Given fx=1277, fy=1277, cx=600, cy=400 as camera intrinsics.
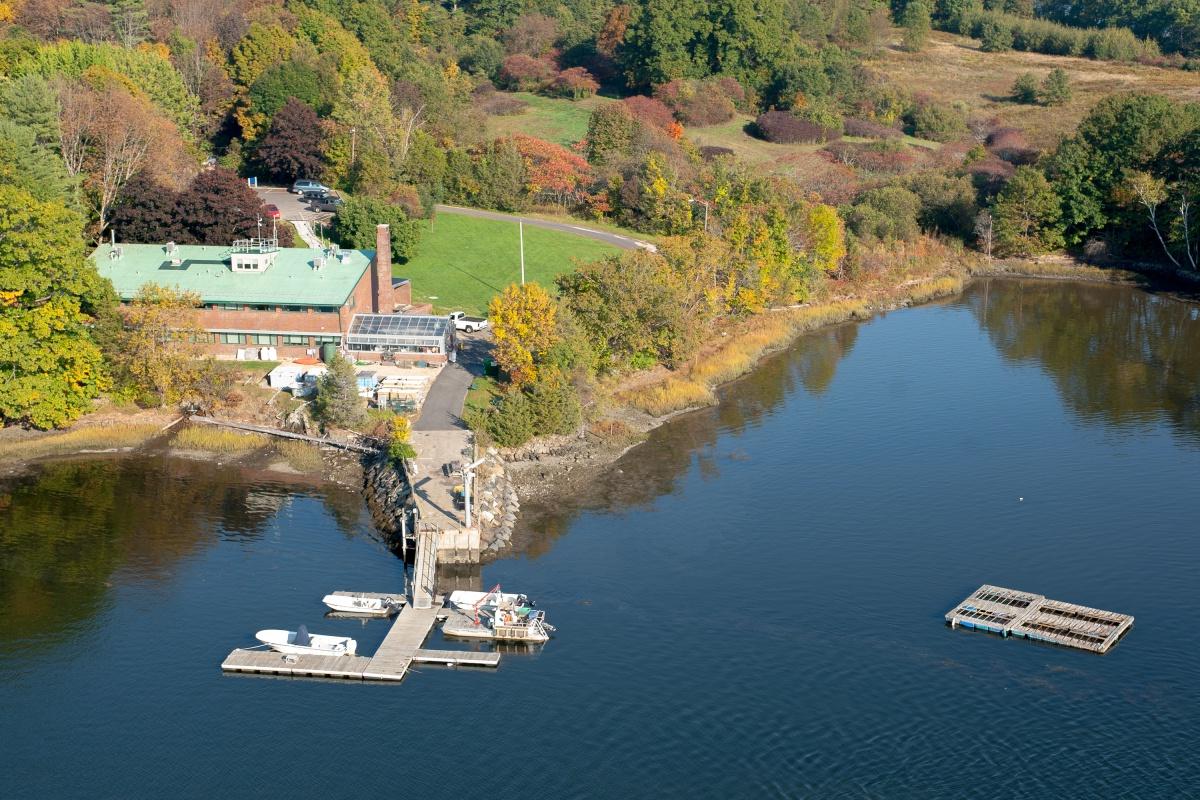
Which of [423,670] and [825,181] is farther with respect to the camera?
[825,181]

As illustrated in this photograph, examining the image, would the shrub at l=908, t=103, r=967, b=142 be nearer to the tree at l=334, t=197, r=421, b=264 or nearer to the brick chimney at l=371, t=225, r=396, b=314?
the tree at l=334, t=197, r=421, b=264

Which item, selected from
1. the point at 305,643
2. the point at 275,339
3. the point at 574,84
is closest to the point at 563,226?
the point at 275,339

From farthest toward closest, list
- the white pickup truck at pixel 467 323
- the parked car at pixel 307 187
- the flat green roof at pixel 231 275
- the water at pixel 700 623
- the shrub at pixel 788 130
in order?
the shrub at pixel 788 130
the parked car at pixel 307 187
the white pickup truck at pixel 467 323
the flat green roof at pixel 231 275
the water at pixel 700 623

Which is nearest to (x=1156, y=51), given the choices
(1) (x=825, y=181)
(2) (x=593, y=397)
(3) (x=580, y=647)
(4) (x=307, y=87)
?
(1) (x=825, y=181)

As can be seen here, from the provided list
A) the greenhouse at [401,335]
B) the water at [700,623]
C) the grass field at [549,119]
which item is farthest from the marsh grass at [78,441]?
the grass field at [549,119]

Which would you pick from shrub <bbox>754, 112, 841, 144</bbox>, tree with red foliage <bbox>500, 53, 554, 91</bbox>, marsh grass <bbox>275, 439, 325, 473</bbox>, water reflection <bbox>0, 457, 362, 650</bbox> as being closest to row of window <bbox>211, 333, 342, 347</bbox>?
marsh grass <bbox>275, 439, 325, 473</bbox>

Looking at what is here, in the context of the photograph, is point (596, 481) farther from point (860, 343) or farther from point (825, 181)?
point (825, 181)

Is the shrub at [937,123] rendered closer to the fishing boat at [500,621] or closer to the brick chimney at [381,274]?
the brick chimney at [381,274]
